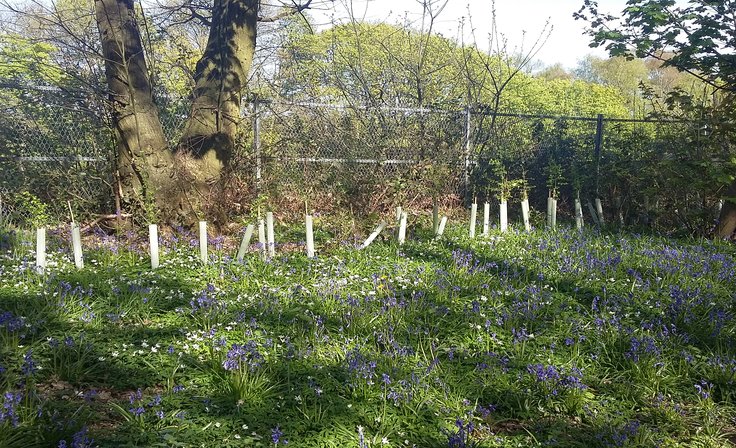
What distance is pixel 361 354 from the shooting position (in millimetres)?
3133

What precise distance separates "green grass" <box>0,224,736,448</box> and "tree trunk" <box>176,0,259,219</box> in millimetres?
2200

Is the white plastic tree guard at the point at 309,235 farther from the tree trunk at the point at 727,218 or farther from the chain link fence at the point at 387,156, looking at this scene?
the tree trunk at the point at 727,218

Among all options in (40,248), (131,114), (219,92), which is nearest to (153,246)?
(40,248)

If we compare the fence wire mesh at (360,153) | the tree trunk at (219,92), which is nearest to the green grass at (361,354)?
the tree trunk at (219,92)

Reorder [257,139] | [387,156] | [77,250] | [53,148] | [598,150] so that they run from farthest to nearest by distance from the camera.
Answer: [598,150] → [387,156] → [257,139] → [53,148] → [77,250]

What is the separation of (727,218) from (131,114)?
24.3 feet

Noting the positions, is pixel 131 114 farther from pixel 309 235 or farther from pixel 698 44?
pixel 698 44

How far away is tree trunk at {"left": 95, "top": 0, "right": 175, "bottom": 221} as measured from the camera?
243 inches

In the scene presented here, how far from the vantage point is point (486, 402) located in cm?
293

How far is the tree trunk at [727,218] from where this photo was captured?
270 inches

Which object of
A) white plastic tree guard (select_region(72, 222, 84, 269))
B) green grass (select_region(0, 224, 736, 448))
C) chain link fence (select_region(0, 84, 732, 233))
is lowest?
green grass (select_region(0, 224, 736, 448))

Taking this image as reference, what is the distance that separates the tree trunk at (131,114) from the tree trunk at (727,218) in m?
6.87

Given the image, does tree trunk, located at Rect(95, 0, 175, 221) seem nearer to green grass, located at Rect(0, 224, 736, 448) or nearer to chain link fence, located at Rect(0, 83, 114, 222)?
chain link fence, located at Rect(0, 83, 114, 222)

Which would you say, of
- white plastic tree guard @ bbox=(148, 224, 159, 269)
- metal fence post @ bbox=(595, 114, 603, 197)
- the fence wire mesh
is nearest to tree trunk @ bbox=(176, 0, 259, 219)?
the fence wire mesh
